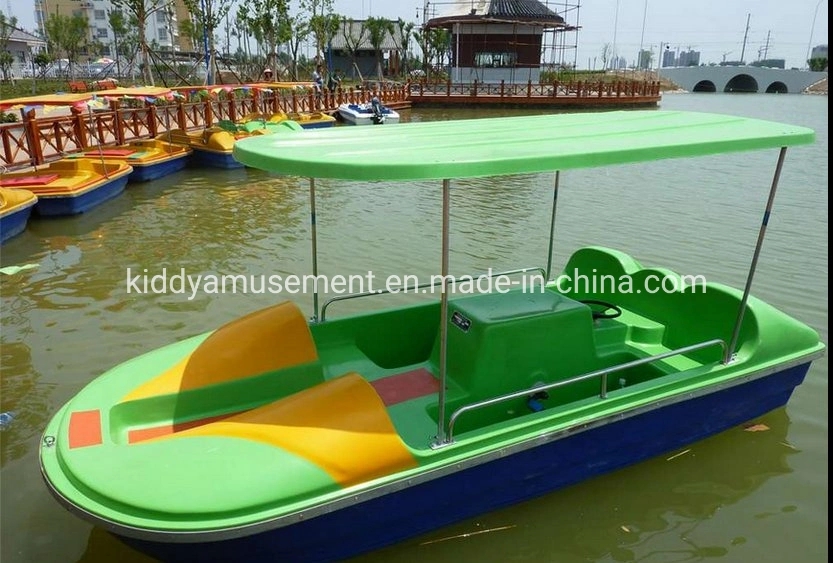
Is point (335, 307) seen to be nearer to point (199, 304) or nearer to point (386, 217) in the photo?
point (199, 304)

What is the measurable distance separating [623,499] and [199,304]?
512 cm

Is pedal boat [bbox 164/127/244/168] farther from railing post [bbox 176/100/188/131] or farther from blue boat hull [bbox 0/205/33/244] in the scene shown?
blue boat hull [bbox 0/205/33/244]

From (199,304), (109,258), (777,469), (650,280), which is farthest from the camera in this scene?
(109,258)

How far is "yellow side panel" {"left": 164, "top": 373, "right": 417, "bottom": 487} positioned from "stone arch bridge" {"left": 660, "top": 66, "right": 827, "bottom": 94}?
272ft

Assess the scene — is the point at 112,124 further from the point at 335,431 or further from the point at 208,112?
the point at 335,431

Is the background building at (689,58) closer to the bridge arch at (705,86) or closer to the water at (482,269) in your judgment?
the bridge arch at (705,86)

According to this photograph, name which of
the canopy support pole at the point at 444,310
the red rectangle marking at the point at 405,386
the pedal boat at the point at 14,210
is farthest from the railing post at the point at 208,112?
the canopy support pole at the point at 444,310

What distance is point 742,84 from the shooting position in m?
76.4

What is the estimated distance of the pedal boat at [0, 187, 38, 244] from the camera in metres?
8.82

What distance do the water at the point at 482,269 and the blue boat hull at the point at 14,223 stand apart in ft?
0.64

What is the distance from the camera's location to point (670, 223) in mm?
10391

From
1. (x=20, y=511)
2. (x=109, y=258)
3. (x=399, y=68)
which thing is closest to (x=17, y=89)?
(x=399, y=68)

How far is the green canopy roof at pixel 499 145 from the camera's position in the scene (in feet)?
8.47

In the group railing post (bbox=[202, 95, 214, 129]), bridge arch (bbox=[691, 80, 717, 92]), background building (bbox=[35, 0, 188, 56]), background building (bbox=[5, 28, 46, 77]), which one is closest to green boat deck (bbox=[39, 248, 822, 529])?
railing post (bbox=[202, 95, 214, 129])
